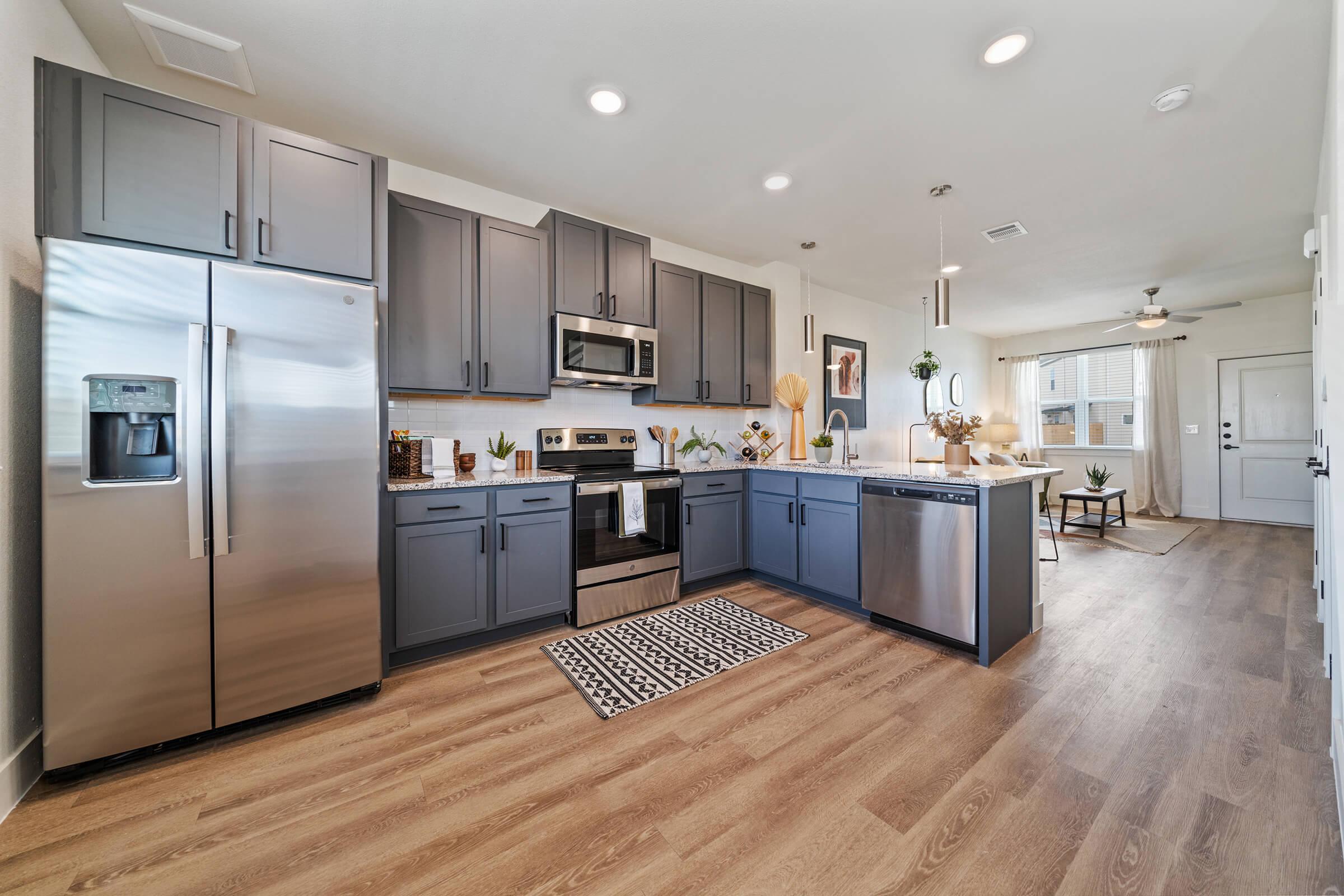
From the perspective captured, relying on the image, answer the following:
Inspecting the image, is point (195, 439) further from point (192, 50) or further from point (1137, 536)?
point (1137, 536)

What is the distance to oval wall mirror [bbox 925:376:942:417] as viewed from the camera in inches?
268

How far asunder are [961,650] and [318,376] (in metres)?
3.24

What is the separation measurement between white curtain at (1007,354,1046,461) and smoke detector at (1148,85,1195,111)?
19.9 ft

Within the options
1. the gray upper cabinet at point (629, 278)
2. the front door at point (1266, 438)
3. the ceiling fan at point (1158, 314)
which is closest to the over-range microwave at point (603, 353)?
the gray upper cabinet at point (629, 278)

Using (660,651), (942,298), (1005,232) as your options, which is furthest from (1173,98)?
(660,651)

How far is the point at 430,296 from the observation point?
2.68 meters

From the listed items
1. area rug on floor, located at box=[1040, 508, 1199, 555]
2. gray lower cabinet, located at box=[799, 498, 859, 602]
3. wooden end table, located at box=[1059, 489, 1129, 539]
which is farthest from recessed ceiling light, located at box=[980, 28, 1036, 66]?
wooden end table, located at box=[1059, 489, 1129, 539]

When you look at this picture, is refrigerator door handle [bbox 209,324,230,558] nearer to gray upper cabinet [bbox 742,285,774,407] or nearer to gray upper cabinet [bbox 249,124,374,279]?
gray upper cabinet [bbox 249,124,374,279]

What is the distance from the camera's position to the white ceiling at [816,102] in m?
1.87

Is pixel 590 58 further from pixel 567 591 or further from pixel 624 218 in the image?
pixel 567 591

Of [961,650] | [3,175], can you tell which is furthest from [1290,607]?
[3,175]

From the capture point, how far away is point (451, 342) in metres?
2.75

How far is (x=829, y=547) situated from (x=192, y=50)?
153 inches

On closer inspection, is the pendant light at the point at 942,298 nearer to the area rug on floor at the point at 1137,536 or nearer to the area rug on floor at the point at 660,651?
the area rug on floor at the point at 660,651
